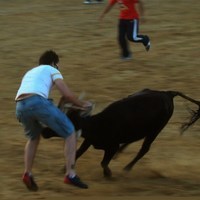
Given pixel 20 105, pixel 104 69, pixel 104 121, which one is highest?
pixel 20 105

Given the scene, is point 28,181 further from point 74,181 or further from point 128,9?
point 128,9

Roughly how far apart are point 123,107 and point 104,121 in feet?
0.98

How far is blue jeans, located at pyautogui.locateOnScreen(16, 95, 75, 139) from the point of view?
6.60 metres

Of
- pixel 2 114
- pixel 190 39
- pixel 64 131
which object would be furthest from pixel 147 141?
pixel 190 39

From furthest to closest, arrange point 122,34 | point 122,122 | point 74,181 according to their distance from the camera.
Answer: point 122,34, point 122,122, point 74,181

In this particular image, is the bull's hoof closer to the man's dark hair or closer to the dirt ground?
the dirt ground

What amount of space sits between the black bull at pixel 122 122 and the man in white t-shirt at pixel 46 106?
644 mm

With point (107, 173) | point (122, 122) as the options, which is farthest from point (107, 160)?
point (122, 122)

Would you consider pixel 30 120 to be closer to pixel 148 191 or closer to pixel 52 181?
pixel 52 181

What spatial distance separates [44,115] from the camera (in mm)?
6602

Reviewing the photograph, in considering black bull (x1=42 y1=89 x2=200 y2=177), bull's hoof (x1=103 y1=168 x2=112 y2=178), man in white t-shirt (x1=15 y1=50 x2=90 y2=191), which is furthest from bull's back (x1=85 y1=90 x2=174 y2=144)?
man in white t-shirt (x1=15 y1=50 x2=90 y2=191)

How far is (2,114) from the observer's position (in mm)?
10539

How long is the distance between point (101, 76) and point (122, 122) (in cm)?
517

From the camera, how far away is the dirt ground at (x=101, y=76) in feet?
24.5
